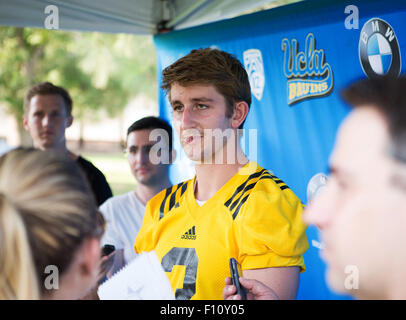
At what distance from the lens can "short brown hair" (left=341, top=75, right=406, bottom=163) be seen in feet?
2.35

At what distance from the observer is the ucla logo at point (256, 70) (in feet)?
9.27

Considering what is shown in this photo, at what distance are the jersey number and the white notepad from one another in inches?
6.1

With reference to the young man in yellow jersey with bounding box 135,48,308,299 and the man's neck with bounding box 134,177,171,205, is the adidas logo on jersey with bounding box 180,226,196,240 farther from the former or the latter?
the man's neck with bounding box 134,177,171,205

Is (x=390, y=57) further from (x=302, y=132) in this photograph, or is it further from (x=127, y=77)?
(x=127, y=77)

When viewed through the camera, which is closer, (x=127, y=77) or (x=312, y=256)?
(x=312, y=256)

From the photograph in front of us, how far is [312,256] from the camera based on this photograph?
2439 millimetres

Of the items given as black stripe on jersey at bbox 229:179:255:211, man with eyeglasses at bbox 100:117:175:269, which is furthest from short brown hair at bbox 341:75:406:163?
man with eyeglasses at bbox 100:117:175:269

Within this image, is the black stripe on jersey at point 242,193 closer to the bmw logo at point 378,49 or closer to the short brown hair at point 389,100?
the short brown hair at point 389,100

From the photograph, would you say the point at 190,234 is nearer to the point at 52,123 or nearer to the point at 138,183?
the point at 138,183

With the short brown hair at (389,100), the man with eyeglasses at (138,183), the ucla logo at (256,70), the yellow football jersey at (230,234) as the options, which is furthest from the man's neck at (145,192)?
the short brown hair at (389,100)

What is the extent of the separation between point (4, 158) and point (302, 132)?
1867 mm

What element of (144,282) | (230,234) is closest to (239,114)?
(230,234)

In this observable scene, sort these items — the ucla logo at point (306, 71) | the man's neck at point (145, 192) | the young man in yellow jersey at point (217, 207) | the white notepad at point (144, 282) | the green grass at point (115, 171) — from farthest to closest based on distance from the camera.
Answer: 1. the green grass at point (115, 171)
2. the man's neck at point (145, 192)
3. the ucla logo at point (306, 71)
4. the young man in yellow jersey at point (217, 207)
5. the white notepad at point (144, 282)

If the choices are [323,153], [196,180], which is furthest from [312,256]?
[196,180]
